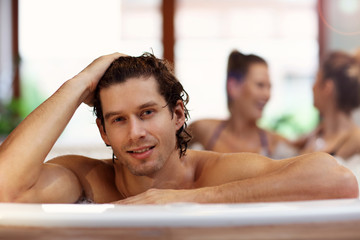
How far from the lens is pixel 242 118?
101 inches

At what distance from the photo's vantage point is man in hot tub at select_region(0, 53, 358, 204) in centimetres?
99

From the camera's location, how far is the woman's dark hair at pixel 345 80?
2734mm

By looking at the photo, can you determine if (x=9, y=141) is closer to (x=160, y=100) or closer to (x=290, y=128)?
(x=160, y=100)

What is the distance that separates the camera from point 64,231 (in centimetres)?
74

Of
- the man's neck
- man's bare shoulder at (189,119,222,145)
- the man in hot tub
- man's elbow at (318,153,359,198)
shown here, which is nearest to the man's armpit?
the man in hot tub

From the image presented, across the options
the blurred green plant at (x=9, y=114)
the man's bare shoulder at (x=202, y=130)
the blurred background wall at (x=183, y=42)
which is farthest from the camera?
the blurred background wall at (x=183, y=42)

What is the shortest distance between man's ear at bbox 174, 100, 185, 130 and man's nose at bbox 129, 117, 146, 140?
18 cm

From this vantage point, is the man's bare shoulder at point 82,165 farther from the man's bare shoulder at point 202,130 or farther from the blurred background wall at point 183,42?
the blurred background wall at point 183,42

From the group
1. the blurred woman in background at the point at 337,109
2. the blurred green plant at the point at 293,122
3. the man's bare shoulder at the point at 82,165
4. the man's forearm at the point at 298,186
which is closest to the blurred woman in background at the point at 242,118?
the blurred woman in background at the point at 337,109

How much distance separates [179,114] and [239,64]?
4.31 ft

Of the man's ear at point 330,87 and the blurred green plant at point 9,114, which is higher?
the man's ear at point 330,87

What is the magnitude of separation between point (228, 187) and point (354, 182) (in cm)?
26

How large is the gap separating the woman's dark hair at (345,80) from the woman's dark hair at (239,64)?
50 cm

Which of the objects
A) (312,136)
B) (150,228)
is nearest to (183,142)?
(150,228)
